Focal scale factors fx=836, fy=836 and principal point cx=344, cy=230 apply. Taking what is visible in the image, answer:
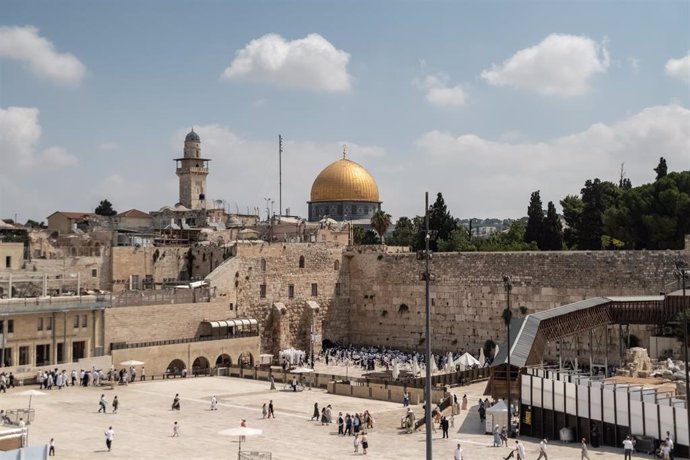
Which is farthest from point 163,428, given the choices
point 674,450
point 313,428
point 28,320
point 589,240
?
point 589,240

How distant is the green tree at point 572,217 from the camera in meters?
60.3

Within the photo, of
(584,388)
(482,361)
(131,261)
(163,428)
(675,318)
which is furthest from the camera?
(131,261)

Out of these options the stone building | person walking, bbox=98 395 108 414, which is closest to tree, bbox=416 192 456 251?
the stone building

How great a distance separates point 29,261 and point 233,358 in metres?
11.7

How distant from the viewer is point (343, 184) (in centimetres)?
7506

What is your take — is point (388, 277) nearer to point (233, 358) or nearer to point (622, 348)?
point (233, 358)

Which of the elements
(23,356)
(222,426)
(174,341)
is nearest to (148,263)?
(174,341)

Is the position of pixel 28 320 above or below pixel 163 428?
above

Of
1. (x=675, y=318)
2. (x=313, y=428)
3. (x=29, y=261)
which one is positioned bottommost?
(x=313, y=428)

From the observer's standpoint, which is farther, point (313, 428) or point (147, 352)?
point (147, 352)

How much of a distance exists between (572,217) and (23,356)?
42.2 m

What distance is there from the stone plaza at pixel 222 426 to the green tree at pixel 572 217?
28192 millimetres

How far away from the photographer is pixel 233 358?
42.3 m

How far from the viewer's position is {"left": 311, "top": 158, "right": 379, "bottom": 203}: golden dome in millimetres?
74938
